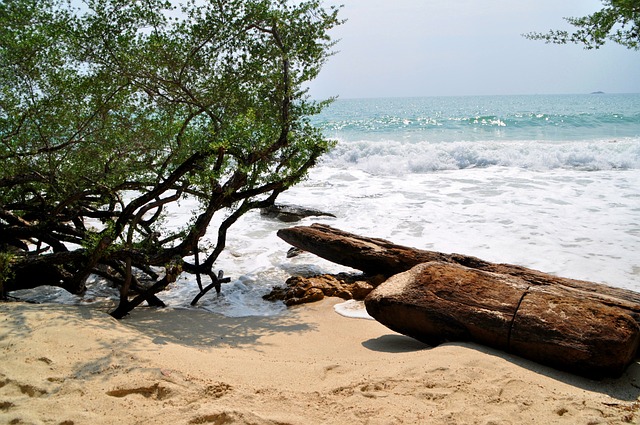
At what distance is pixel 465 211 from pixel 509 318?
9.82 meters

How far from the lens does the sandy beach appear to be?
11.1 ft

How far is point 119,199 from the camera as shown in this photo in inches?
276

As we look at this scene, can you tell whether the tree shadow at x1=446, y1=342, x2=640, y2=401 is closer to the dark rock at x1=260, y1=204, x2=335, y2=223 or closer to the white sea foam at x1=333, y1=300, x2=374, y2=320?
the white sea foam at x1=333, y1=300, x2=374, y2=320

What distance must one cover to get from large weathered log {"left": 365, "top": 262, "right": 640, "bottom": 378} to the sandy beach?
159mm

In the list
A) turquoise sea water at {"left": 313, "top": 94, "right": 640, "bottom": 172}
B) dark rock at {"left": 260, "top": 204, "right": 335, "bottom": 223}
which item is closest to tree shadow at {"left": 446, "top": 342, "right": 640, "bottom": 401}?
dark rock at {"left": 260, "top": 204, "right": 335, "bottom": 223}

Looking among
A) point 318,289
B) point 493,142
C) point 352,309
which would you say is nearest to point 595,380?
point 352,309

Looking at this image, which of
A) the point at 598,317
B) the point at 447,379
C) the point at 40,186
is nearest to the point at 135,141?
the point at 40,186

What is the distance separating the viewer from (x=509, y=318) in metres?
4.82

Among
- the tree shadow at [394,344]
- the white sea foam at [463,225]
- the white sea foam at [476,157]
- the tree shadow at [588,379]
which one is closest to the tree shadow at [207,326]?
the white sea foam at [463,225]

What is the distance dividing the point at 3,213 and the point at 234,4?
4174mm

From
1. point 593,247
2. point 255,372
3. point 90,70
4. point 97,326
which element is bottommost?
point 593,247

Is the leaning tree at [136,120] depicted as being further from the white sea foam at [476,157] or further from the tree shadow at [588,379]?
the white sea foam at [476,157]

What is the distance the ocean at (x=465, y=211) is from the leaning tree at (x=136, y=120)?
57.2 inches

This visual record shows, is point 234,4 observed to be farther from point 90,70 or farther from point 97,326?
point 97,326
